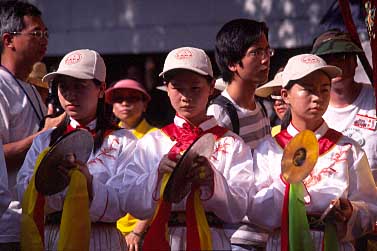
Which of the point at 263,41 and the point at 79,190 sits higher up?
the point at 263,41

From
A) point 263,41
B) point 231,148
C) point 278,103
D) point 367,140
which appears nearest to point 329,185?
point 231,148

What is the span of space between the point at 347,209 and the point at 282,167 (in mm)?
384

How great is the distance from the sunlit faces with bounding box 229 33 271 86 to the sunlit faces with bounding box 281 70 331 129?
74 cm

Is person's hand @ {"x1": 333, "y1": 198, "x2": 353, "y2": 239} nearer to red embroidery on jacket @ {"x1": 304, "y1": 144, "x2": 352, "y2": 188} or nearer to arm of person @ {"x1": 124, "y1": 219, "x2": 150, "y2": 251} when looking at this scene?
red embroidery on jacket @ {"x1": 304, "y1": 144, "x2": 352, "y2": 188}

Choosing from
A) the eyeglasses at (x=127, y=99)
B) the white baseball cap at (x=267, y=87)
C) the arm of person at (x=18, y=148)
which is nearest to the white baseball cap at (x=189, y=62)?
the arm of person at (x=18, y=148)

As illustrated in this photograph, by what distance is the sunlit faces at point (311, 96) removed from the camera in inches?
184

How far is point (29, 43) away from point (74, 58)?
817 millimetres

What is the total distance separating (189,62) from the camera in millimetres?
4633

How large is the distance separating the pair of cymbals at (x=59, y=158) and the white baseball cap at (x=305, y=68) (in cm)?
109

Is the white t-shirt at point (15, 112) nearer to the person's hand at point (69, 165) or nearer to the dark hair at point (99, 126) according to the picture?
the dark hair at point (99, 126)

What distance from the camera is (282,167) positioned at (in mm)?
4422

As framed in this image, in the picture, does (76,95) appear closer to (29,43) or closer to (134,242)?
(29,43)

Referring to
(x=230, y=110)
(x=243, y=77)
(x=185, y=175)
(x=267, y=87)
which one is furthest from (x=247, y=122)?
(x=185, y=175)

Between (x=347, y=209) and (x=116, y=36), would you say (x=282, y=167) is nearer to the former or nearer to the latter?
(x=347, y=209)
